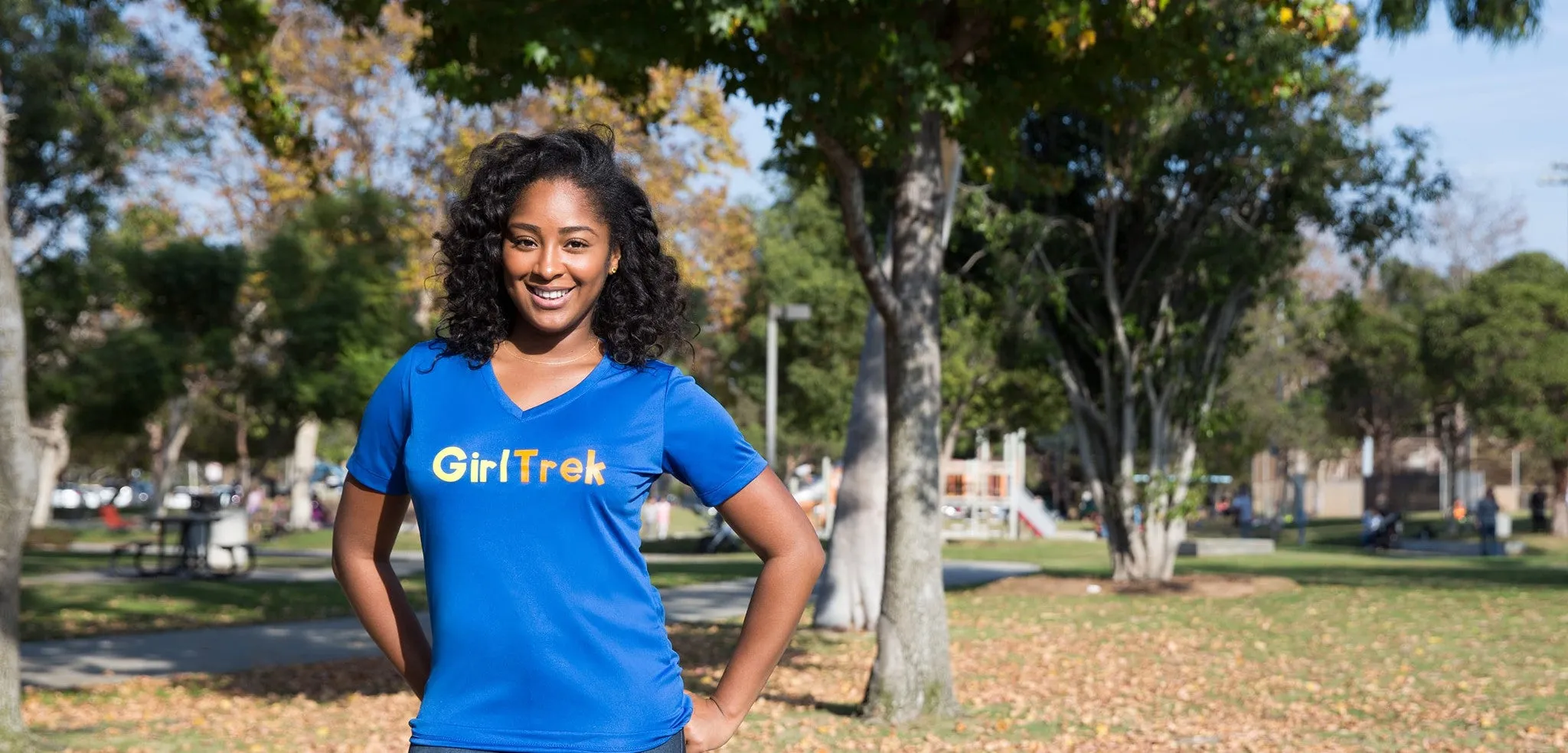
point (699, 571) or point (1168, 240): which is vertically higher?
point (1168, 240)

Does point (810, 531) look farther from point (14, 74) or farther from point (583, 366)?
point (14, 74)

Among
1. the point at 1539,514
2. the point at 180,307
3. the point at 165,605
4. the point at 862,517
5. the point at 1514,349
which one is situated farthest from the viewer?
the point at 1514,349

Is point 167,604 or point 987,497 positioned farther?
point 987,497

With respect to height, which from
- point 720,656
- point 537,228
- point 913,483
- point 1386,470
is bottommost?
point 720,656

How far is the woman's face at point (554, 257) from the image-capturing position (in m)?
2.74

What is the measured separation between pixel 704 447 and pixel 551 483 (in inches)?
10.8

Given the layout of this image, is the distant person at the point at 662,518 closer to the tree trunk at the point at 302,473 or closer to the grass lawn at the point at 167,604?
the tree trunk at the point at 302,473

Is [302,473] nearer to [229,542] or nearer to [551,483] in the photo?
[229,542]

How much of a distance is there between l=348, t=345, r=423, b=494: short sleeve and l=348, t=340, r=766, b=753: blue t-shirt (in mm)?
59

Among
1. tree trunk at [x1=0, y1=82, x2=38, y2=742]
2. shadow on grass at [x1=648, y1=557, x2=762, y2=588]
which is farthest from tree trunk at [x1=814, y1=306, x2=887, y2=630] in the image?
tree trunk at [x1=0, y1=82, x2=38, y2=742]

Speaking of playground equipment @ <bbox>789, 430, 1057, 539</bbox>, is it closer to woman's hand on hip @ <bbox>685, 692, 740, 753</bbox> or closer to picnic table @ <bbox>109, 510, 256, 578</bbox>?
picnic table @ <bbox>109, 510, 256, 578</bbox>

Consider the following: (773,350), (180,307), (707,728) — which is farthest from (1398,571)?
(707,728)

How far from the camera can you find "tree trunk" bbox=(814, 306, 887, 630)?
15.5m

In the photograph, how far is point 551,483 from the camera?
8.30 feet
